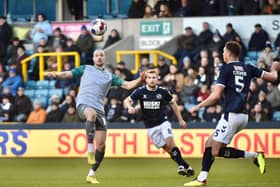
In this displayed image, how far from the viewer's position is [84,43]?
96.6 feet

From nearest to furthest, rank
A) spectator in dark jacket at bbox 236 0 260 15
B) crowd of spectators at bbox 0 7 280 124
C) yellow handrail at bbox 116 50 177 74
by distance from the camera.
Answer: crowd of spectators at bbox 0 7 280 124 → yellow handrail at bbox 116 50 177 74 → spectator in dark jacket at bbox 236 0 260 15

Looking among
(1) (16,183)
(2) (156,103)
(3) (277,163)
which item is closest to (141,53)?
(3) (277,163)

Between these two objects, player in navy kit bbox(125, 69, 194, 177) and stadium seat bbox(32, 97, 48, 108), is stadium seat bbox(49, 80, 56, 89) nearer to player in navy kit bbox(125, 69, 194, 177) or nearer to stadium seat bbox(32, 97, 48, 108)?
stadium seat bbox(32, 97, 48, 108)

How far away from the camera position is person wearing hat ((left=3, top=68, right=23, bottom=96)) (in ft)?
94.1

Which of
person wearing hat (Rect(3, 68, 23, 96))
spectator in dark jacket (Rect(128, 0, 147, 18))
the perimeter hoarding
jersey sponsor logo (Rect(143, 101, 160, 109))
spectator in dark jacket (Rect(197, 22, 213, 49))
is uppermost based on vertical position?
spectator in dark jacket (Rect(128, 0, 147, 18))

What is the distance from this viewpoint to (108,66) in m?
28.3

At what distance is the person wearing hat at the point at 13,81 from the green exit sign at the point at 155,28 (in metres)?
3.78

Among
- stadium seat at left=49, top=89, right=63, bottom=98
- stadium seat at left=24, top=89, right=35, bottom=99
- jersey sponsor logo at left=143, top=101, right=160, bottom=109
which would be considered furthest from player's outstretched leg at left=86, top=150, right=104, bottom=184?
stadium seat at left=24, top=89, right=35, bottom=99

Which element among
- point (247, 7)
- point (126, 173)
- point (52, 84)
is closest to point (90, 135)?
point (126, 173)

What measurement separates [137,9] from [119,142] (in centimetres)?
692

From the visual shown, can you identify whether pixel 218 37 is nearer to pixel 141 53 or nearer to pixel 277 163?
pixel 141 53

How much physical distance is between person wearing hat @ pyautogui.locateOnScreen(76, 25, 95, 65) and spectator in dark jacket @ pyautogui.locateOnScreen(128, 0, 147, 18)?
55.3 inches

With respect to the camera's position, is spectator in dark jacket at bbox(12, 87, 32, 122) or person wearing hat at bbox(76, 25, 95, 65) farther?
person wearing hat at bbox(76, 25, 95, 65)

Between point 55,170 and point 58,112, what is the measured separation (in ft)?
21.2
